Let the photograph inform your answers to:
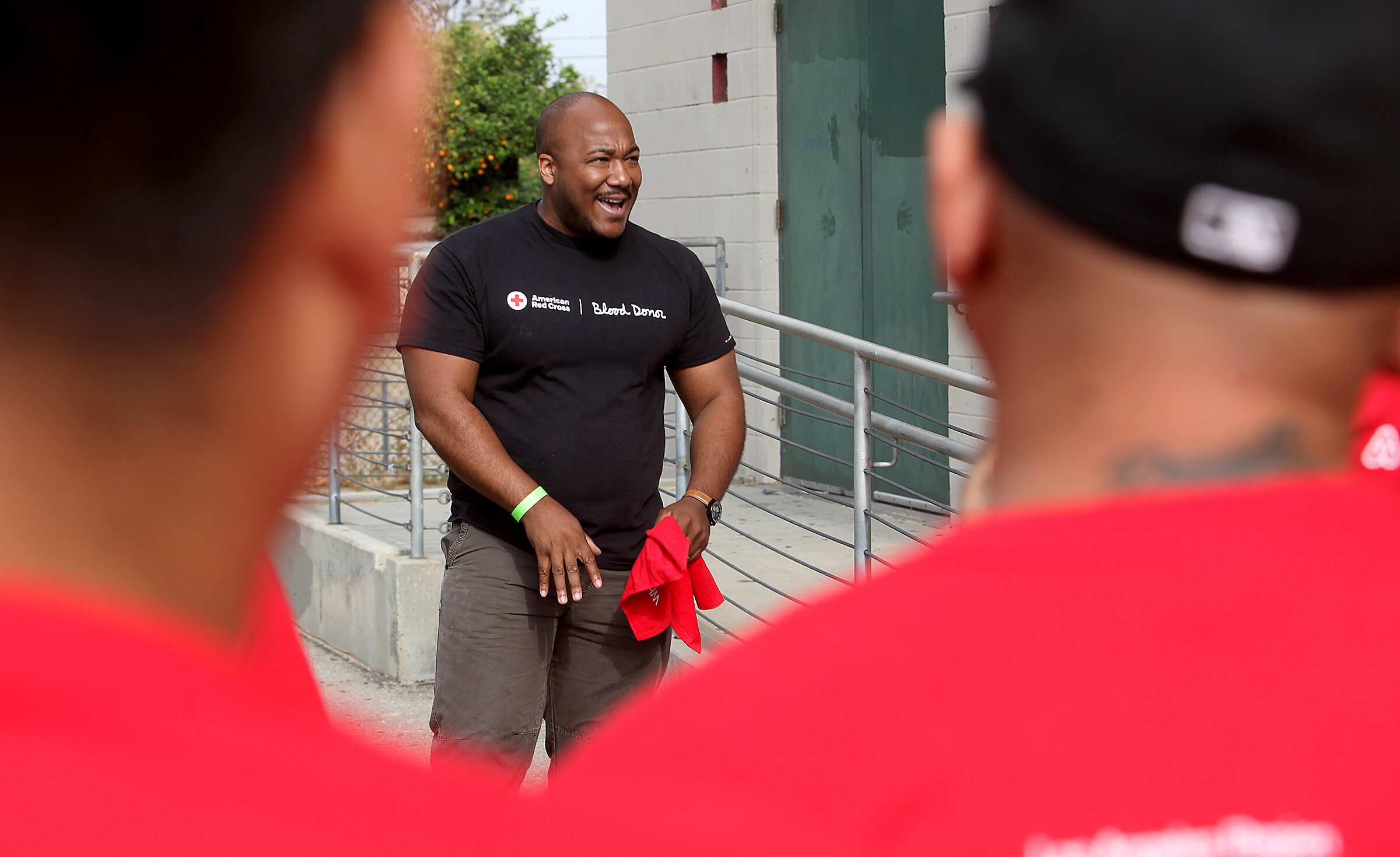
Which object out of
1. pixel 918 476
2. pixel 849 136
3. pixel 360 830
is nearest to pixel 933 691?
pixel 360 830

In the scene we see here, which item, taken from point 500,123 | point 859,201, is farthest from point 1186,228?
point 500,123

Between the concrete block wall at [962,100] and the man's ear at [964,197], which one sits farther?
the concrete block wall at [962,100]

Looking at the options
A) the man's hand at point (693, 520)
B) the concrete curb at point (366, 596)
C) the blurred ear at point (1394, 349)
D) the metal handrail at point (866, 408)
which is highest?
the blurred ear at point (1394, 349)

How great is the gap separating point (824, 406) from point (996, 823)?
409 centimetres

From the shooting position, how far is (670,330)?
13.0ft

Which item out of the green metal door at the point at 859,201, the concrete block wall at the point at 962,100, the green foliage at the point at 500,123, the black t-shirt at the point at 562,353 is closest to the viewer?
the black t-shirt at the point at 562,353

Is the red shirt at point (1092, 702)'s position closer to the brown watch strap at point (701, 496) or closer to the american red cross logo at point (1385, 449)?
the american red cross logo at point (1385, 449)

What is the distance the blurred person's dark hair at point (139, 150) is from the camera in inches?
22.1

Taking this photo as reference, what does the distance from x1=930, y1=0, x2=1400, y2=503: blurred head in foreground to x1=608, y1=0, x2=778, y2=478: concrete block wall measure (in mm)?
7342

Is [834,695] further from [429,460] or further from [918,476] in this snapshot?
[429,460]

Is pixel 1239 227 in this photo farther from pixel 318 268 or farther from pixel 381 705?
pixel 381 705

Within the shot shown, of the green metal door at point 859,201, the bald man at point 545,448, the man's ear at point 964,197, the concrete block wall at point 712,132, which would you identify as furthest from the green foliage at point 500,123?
the man's ear at point 964,197

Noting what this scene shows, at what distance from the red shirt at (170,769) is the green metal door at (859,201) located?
670 centimetres

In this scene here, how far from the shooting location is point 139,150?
57 cm
